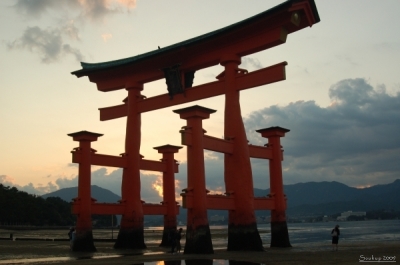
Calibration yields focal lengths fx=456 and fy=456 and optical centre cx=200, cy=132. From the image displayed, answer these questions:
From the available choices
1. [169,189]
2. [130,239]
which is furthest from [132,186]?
[169,189]

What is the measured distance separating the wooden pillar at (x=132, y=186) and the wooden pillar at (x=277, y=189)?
6.76m

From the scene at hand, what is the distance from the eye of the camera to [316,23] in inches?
780

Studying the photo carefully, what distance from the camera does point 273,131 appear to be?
2398cm

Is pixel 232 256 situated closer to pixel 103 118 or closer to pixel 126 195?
pixel 126 195

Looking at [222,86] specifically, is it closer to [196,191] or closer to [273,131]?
[273,131]

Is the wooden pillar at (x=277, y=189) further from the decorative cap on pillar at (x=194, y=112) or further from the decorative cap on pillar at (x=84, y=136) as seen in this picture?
the decorative cap on pillar at (x=84, y=136)

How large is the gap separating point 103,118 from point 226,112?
9417 mm

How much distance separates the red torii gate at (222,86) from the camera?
749 inches

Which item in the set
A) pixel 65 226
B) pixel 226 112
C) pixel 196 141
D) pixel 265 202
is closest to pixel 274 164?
pixel 265 202

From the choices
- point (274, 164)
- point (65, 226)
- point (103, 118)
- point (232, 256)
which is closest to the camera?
point (232, 256)

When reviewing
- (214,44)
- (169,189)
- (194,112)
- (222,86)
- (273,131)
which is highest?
(214,44)

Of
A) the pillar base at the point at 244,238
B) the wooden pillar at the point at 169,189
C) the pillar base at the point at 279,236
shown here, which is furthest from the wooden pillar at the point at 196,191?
the wooden pillar at the point at 169,189

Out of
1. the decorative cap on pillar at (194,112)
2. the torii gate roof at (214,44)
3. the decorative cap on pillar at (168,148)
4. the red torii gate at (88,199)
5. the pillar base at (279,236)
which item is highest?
the torii gate roof at (214,44)

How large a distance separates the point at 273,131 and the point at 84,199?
10193 millimetres
